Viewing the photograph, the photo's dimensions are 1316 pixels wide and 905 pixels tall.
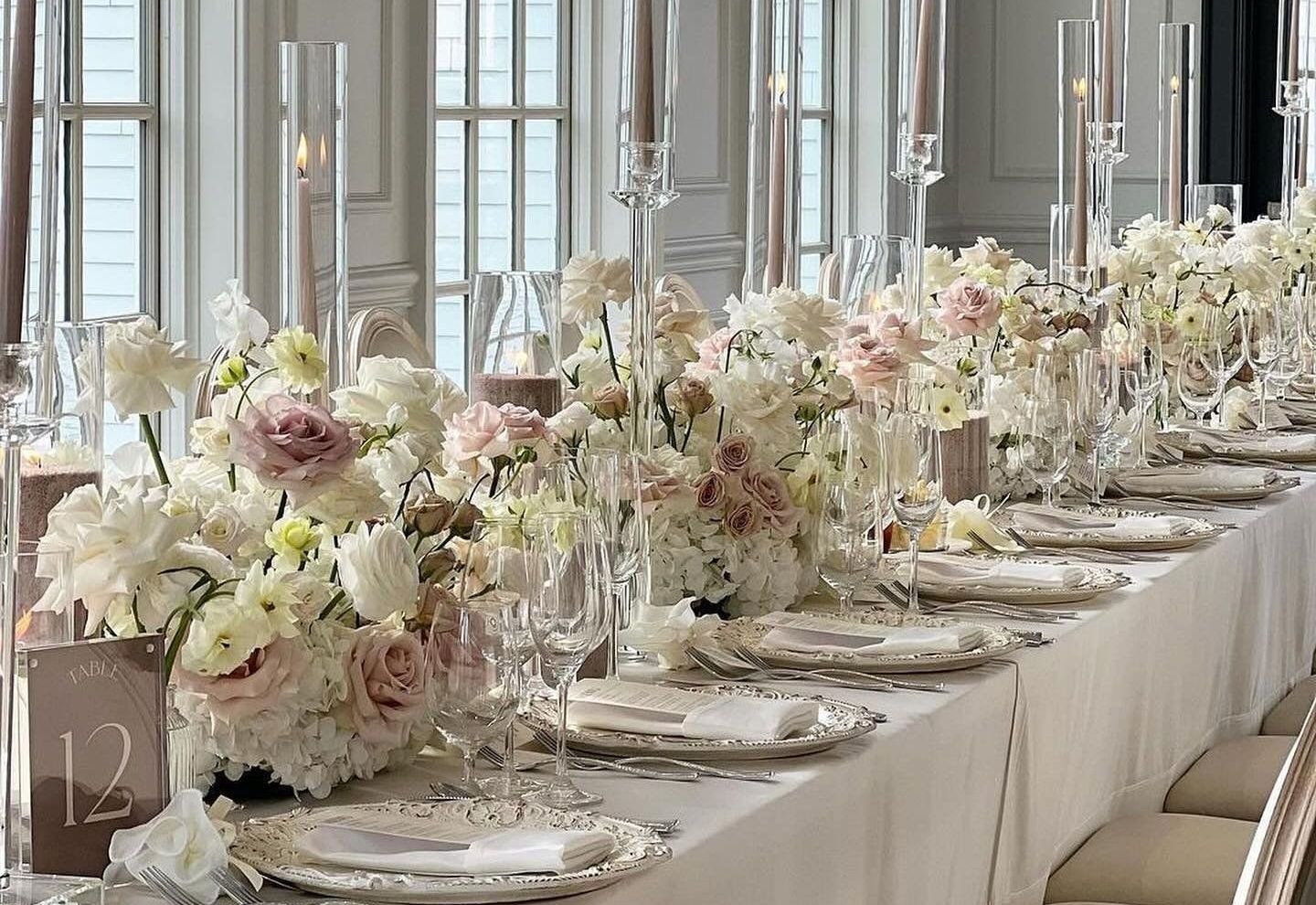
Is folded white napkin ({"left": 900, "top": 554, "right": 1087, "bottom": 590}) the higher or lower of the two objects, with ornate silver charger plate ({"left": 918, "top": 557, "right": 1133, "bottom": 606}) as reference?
higher

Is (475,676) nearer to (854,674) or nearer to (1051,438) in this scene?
(854,674)

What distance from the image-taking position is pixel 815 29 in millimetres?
7434

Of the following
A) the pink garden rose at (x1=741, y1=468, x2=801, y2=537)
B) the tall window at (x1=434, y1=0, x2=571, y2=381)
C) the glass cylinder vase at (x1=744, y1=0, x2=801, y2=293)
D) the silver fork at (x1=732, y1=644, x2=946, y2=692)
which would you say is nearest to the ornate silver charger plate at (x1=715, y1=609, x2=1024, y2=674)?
the silver fork at (x1=732, y1=644, x2=946, y2=692)

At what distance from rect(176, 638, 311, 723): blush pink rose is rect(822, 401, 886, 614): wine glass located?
2.26 ft

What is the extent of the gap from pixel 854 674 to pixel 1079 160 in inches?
61.3

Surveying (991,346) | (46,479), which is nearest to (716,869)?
(46,479)

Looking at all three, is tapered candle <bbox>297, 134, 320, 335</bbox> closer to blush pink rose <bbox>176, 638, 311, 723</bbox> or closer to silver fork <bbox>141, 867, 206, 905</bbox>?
blush pink rose <bbox>176, 638, 311, 723</bbox>

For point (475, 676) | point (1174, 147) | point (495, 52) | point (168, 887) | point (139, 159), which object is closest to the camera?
point (168, 887)

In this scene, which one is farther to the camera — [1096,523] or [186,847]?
[1096,523]

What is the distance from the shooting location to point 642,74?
1.86 m

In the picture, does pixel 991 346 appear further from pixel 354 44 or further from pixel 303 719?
pixel 354 44

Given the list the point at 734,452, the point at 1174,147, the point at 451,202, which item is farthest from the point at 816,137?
the point at 734,452

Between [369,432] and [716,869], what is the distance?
0.44 metres

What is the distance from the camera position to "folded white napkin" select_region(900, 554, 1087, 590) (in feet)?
7.11
